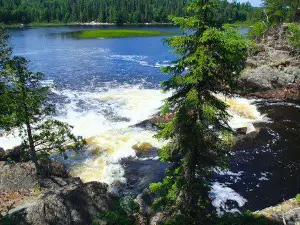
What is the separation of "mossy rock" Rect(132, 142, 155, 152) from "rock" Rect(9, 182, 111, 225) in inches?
344

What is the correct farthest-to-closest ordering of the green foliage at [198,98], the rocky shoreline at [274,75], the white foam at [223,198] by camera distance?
1. the rocky shoreline at [274,75]
2. the white foam at [223,198]
3. the green foliage at [198,98]

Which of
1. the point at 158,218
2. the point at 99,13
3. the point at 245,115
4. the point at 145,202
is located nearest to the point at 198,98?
the point at 158,218

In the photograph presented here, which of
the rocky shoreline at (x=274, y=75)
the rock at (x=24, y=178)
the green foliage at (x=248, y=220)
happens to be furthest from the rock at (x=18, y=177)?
the rocky shoreline at (x=274, y=75)

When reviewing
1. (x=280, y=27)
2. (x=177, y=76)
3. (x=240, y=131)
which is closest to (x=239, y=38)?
(x=177, y=76)

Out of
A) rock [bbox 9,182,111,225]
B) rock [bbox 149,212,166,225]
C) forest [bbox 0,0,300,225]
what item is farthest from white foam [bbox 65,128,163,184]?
rock [bbox 149,212,166,225]

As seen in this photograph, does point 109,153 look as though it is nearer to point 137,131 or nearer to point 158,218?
point 137,131

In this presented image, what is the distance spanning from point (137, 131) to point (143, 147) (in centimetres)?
329

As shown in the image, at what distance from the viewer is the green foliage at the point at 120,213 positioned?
16.4 meters

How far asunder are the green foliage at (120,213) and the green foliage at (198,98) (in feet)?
9.57

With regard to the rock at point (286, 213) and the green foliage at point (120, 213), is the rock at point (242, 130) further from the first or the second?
the green foliage at point (120, 213)

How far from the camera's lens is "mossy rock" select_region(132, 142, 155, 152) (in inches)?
1089

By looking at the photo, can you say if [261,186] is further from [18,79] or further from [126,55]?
[126,55]

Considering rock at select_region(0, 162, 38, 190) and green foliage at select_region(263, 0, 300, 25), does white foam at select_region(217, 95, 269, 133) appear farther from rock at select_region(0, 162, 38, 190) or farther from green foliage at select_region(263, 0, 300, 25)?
→ green foliage at select_region(263, 0, 300, 25)

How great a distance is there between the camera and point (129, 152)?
27.2 metres
